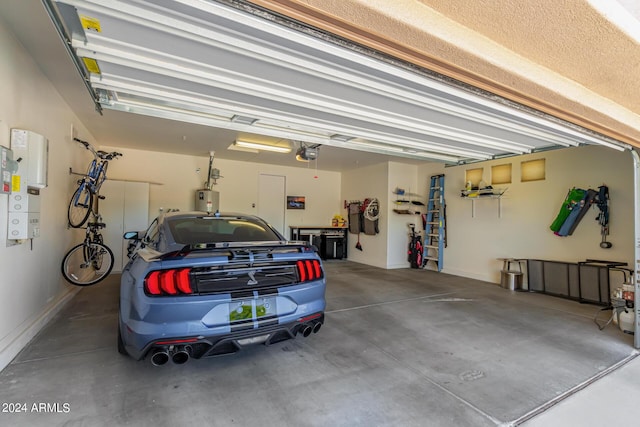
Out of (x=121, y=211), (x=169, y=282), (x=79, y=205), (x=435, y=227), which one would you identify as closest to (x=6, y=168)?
(x=169, y=282)

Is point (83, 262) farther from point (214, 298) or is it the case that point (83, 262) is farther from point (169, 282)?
point (214, 298)

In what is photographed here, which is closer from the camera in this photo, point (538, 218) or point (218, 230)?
point (218, 230)

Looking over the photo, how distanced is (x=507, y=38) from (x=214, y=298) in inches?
87.3

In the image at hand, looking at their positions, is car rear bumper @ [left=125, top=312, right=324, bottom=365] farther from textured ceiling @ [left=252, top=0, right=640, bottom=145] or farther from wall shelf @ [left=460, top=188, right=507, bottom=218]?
wall shelf @ [left=460, top=188, right=507, bottom=218]

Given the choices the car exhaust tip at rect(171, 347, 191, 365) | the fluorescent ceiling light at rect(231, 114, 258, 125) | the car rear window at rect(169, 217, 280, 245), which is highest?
the fluorescent ceiling light at rect(231, 114, 258, 125)

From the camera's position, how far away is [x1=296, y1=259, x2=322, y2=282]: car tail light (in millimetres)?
2377

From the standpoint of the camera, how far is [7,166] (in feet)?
7.11

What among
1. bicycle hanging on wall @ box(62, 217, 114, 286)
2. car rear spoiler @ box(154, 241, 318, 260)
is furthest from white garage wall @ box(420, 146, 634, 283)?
bicycle hanging on wall @ box(62, 217, 114, 286)

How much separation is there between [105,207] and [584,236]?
8.67 m

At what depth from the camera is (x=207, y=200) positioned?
22.4 feet

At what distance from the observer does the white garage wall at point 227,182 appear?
6738mm

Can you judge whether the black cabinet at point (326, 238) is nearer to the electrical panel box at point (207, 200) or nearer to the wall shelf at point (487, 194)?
the electrical panel box at point (207, 200)

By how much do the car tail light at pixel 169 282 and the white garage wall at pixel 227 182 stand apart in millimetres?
5687

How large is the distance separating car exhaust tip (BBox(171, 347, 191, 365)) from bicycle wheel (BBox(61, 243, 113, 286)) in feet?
9.85
